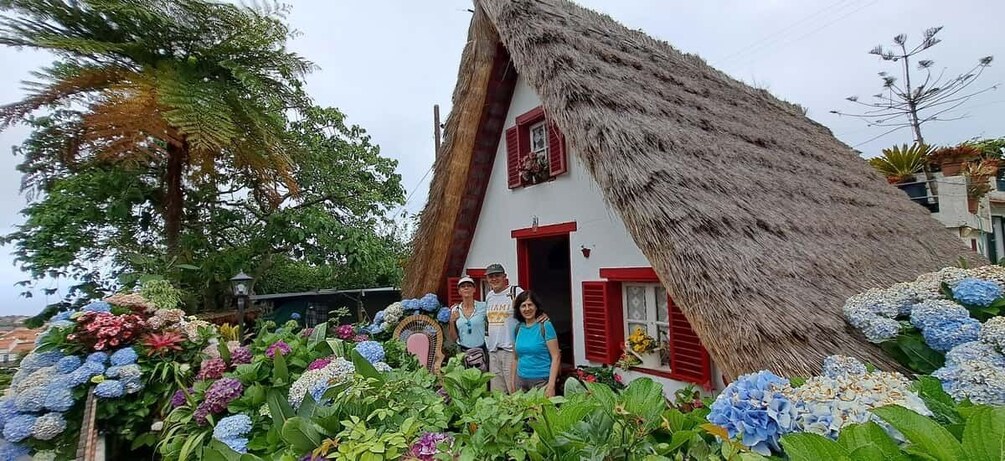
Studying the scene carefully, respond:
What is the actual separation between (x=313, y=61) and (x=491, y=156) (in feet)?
11.0

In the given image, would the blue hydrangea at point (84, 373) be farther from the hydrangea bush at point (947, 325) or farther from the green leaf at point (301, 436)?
the hydrangea bush at point (947, 325)

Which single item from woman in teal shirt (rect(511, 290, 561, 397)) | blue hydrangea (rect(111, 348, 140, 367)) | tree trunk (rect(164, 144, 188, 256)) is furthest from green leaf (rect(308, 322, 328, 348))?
tree trunk (rect(164, 144, 188, 256))

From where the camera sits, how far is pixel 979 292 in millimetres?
2385

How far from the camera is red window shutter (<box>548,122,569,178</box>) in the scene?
15.3ft

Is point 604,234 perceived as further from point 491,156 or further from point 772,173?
point 491,156

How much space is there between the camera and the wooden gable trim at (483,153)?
546 centimetres

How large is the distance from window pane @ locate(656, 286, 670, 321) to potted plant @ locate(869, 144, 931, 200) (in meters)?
5.57

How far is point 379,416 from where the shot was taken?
1.70m

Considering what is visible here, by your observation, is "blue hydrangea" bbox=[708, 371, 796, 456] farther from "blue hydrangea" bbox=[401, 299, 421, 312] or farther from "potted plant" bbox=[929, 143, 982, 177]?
"potted plant" bbox=[929, 143, 982, 177]

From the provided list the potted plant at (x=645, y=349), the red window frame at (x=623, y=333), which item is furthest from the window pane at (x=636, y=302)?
the potted plant at (x=645, y=349)

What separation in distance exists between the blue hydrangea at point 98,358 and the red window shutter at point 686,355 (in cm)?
377

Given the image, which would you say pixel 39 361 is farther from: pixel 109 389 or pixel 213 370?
pixel 213 370

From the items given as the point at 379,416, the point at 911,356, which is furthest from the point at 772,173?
the point at 379,416

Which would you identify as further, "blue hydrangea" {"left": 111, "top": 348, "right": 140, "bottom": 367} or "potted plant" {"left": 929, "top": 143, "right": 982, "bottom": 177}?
"potted plant" {"left": 929, "top": 143, "right": 982, "bottom": 177}
